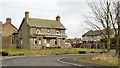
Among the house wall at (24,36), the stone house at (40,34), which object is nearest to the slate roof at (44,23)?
the stone house at (40,34)

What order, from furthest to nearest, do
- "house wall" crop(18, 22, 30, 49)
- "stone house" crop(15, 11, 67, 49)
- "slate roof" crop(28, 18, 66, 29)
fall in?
1. "slate roof" crop(28, 18, 66, 29)
2. "house wall" crop(18, 22, 30, 49)
3. "stone house" crop(15, 11, 67, 49)

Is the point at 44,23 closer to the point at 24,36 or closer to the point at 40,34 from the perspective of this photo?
the point at 40,34

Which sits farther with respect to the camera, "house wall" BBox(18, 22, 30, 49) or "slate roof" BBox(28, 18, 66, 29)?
"slate roof" BBox(28, 18, 66, 29)

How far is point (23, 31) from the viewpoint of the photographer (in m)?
44.6

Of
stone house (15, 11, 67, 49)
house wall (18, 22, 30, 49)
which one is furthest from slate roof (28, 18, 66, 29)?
house wall (18, 22, 30, 49)

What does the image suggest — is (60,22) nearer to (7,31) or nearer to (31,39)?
(31,39)

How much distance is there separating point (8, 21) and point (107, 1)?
154 ft

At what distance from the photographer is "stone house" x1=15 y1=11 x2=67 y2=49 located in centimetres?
4131

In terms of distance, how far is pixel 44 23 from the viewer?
44812 millimetres

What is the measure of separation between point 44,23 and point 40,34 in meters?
4.61

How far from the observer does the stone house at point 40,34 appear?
136 ft

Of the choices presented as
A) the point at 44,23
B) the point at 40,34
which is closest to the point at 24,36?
the point at 40,34

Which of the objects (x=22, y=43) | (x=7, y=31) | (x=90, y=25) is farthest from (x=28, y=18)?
(x=90, y=25)

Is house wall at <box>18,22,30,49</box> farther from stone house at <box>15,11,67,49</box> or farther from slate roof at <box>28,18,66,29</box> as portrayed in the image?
slate roof at <box>28,18,66,29</box>
